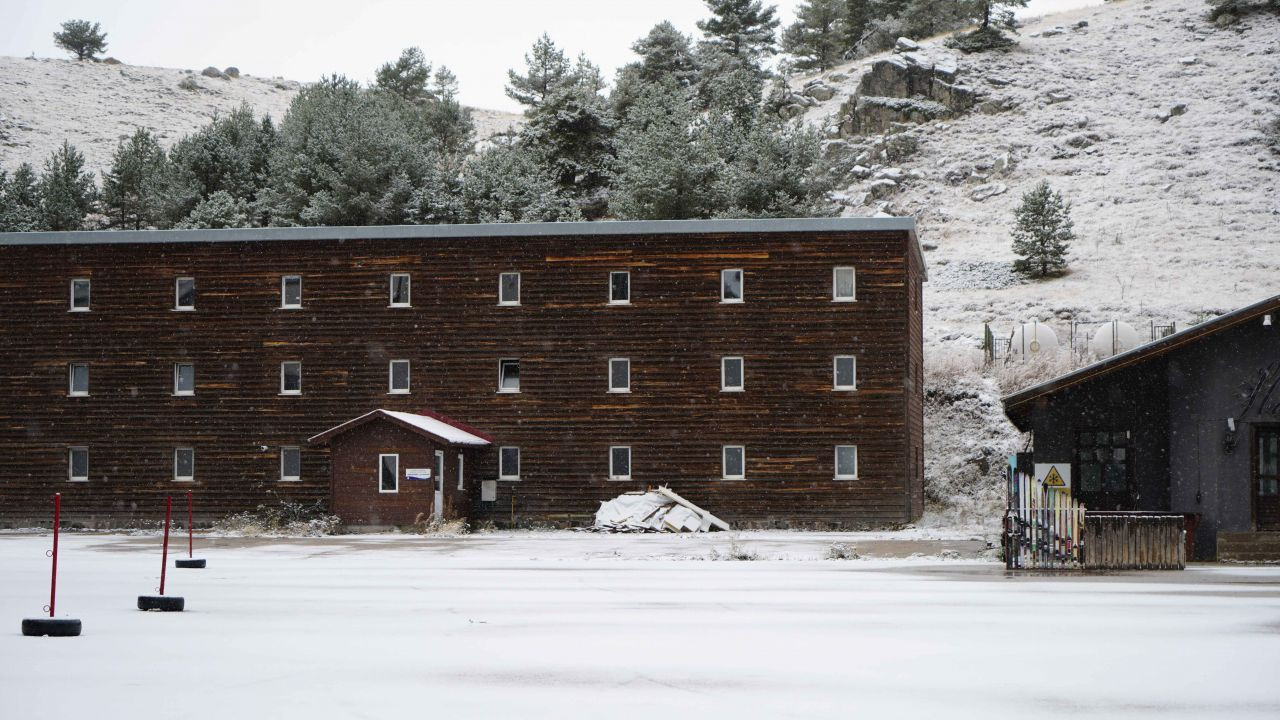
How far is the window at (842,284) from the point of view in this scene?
131 feet

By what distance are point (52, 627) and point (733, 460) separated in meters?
27.7

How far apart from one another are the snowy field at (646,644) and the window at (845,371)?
1594 centimetres

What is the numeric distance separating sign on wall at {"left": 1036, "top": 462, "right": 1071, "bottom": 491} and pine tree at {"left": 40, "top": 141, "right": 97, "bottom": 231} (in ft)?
202

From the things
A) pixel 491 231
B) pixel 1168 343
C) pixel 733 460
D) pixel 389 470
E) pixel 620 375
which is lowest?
pixel 389 470

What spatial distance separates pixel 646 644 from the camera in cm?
1348

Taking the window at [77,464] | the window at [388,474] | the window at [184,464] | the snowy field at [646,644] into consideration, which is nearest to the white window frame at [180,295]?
the window at [184,464]

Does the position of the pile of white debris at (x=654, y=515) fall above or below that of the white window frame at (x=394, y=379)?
below

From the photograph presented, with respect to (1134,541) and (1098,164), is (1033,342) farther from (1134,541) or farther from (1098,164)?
(1098,164)

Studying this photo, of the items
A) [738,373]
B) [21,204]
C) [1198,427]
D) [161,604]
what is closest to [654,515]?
[738,373]

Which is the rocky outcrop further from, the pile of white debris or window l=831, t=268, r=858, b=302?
the pile of white debris

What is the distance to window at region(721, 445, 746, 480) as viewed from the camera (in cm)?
3988

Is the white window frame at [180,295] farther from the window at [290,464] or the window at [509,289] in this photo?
the window at [509,289]

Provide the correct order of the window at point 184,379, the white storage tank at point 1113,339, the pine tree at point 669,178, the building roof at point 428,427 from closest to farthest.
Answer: the building roof at point 428,427, the window at point 184,379, the white storage tank at point 1113,339, the pine tree at point 669,178

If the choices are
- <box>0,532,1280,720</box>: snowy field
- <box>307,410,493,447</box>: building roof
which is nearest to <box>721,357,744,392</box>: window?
<box>307,410,493,447</box>: building roof
